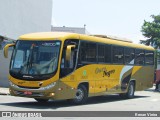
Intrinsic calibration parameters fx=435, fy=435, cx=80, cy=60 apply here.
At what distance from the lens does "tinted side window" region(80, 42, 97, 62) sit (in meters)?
18.8

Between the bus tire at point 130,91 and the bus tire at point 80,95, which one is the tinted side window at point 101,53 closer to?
the bus tire at point 80,95

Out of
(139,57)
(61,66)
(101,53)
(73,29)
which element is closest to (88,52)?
(101,53)

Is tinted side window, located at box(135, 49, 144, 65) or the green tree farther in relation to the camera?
the green tree

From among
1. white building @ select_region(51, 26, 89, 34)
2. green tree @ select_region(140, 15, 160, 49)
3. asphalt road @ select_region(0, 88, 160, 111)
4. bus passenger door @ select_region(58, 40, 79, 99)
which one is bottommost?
asphalt road @ select_region(0, 88, 160, 111)

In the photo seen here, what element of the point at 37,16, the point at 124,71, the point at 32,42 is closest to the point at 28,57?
the point at 32,42

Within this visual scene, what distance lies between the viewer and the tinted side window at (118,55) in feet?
73.4

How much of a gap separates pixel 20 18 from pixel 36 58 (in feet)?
78.4

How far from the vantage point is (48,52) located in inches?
680

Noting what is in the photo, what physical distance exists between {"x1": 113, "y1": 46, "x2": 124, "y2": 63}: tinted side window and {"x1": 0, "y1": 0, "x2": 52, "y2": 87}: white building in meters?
11.5

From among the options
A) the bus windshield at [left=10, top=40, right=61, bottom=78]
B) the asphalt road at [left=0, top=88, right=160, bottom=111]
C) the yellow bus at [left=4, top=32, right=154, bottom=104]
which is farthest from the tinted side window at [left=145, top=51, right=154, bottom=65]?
the bus windshield at [left=10, top=40, right=61, bottom=78]

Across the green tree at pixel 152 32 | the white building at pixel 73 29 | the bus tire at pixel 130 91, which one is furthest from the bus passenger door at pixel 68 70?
the white building at pixel 73 29

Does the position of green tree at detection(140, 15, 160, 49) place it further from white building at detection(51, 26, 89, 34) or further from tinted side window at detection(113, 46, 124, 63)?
tinted side window at detection(113, 46, 124, 63)

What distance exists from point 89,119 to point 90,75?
647 centimetres

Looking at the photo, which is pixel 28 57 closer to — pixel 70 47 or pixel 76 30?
pixel 70 47
